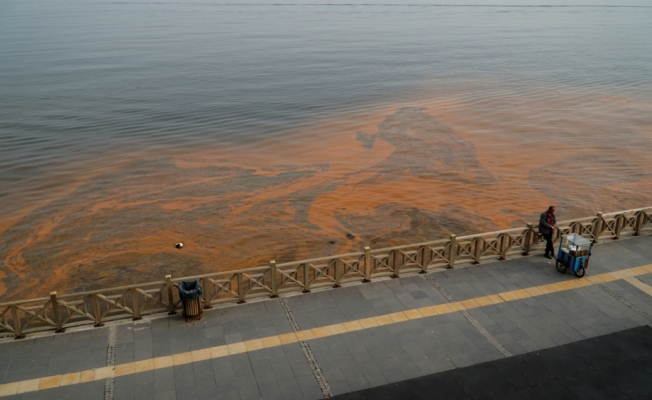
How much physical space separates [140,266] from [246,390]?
1200cm

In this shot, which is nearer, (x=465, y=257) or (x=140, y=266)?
(x=465, y=257)

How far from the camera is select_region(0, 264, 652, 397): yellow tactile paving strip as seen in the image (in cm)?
1161

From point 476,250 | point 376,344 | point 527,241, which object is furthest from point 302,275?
point 527,241

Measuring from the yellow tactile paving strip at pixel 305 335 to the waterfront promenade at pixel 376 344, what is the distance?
1.4 inches

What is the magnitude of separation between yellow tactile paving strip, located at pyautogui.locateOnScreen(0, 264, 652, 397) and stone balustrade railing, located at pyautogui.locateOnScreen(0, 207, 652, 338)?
1.85m

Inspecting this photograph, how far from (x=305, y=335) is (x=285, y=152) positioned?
24.9m

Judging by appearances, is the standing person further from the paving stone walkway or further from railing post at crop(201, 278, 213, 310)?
railing post at crop(201, 278, 213, 310)

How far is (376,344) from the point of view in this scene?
12898 millimetres

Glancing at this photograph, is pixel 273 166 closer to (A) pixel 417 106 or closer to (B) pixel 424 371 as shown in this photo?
(A) pixel 417 106

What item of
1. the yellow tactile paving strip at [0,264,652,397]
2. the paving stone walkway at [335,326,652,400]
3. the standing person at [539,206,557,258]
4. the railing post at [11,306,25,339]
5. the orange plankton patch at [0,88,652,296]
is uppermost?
the standing person at [539,206,557,258]

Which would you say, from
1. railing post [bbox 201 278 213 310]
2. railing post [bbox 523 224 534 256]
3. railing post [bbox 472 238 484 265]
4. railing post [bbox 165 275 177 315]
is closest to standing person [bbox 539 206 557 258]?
railing post [bbox 523 224 534 256]

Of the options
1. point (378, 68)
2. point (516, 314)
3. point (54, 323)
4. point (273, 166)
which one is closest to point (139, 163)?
point (273, 166)

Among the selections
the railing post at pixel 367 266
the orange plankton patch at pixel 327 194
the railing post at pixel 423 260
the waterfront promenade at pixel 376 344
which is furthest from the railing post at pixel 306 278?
the orange plankton patch at pixel 327 194

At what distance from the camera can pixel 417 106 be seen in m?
49.5
